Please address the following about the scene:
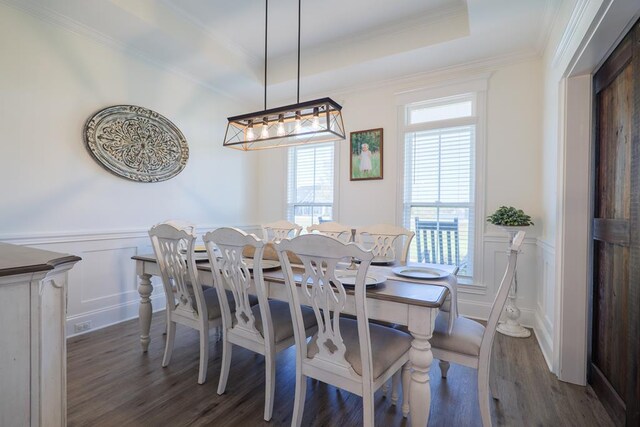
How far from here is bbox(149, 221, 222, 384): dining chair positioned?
2.06 m

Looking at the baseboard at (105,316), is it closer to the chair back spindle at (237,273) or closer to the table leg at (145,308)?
the table leg at (145,308)

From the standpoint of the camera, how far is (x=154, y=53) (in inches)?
129

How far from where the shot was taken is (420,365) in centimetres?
146

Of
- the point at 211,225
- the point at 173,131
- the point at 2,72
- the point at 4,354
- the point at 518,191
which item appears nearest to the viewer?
the point at 4,354

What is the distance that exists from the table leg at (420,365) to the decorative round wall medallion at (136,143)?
307 centimetres

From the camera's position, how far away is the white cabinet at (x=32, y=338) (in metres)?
1.10

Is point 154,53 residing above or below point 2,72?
above

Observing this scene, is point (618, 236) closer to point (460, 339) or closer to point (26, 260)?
point (460, 339)

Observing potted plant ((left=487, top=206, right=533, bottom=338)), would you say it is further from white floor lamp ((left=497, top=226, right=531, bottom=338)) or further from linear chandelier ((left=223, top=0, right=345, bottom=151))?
linear chandelier ((left=223, top=0, right=345, bottom=151))

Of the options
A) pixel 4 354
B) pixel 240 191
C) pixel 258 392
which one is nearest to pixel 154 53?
pixel 240 191

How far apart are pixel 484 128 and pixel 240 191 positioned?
3265 millimetres

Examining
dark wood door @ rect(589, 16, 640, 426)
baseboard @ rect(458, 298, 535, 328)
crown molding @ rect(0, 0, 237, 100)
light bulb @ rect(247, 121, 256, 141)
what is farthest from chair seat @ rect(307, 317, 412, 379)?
crown molding @ rect(0, 0, 237, 100)

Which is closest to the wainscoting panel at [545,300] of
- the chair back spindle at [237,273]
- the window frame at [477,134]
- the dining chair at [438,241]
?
the window frame at [477,134]

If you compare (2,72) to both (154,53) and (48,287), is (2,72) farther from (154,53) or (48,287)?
(48,287)
